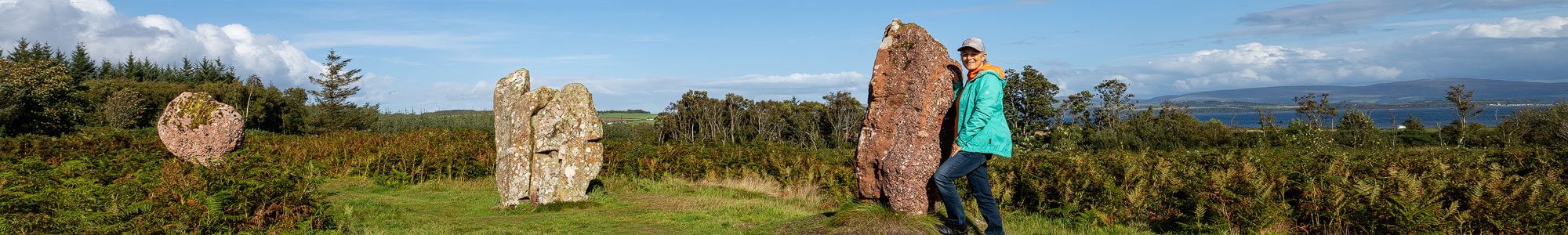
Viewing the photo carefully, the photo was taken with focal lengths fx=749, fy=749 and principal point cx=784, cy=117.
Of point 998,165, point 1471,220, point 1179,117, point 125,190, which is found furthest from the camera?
point 1179,117

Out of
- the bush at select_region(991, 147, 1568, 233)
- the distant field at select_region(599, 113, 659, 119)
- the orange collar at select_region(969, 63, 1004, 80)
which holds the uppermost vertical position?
the orange collar at select_region(969, 63, 1004, 80)

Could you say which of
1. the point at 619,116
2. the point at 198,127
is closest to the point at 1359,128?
the point at 198,127

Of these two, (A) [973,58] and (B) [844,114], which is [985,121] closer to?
(A) [973,58]

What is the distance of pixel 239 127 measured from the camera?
453 inches

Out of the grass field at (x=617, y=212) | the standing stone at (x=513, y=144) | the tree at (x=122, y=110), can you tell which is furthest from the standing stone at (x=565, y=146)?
the tree at (x=122, y=110)

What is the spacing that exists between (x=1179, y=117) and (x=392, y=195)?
1425 inches

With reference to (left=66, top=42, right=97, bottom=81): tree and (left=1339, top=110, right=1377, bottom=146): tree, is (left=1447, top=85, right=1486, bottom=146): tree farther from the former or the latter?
(left=66, top=42, right=97, bottom=81): tree

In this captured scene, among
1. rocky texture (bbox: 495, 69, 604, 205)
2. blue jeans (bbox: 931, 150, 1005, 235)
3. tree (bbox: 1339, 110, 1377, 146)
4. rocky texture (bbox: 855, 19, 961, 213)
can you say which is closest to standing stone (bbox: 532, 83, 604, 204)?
rocky texture (bbox: 495, 69, 604, 205)

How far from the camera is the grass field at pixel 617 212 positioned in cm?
780

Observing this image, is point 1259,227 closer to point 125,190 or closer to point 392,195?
point 125,190

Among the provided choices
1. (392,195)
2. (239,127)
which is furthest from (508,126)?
(239,127)

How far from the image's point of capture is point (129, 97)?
3881cm

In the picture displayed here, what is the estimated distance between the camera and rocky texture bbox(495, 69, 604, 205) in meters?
9.61

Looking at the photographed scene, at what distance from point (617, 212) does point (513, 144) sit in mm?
A: 1647
